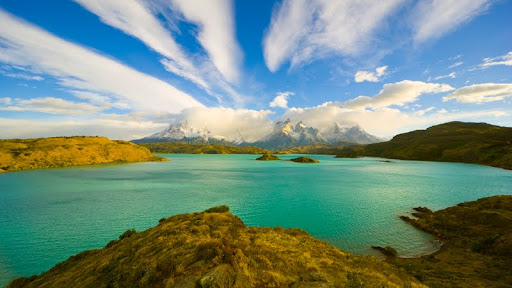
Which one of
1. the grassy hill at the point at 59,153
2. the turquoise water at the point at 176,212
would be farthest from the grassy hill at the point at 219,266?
the grassy hill at the point at 59,153

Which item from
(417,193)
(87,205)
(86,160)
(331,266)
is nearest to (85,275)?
(331,266)

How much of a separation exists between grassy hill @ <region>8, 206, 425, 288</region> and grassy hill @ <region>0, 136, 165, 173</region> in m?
150

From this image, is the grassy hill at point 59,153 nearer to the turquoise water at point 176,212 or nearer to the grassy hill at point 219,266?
the turquoise water at point 176,212

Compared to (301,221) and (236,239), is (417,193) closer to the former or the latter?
(301,221)

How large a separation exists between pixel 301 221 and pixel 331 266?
68.9 feet

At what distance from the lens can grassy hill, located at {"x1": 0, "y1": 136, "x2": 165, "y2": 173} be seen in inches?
4586

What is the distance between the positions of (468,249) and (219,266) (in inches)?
1184

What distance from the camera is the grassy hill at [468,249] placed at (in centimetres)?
1558

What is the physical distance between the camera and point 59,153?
137 meters

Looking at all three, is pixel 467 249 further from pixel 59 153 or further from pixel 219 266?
pixel 59 153

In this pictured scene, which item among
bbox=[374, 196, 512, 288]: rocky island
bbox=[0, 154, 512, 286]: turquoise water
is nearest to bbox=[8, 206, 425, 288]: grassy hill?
bbox=[374, 196, 512, 288]: rocky island

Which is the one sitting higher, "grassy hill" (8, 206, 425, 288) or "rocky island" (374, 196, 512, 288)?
"grassy hill" (8, 206, 425, 288)

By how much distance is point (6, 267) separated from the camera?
20812 mm

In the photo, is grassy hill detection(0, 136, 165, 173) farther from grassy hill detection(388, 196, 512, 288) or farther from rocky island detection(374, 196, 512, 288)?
grassy hill detection(388, 196, 512, 288)
